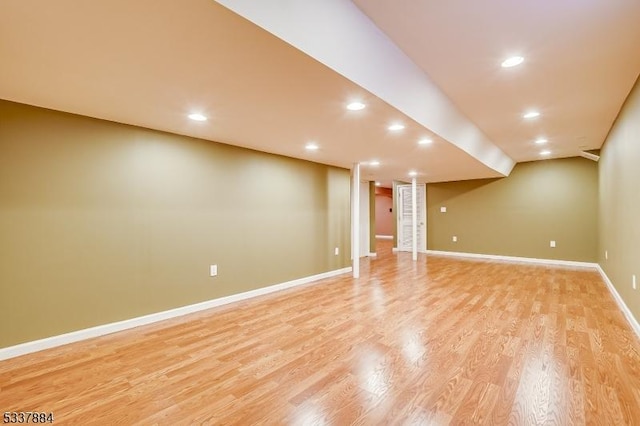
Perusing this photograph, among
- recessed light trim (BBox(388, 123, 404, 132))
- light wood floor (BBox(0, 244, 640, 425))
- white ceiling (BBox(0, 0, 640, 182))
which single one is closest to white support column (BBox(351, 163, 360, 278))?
light wood floor (BBox(0, 244, 640, 425))

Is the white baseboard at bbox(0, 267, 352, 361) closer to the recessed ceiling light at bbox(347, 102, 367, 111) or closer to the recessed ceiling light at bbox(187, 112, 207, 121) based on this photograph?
the recessed ceiling light at bbox(187, 112, 207, 121)

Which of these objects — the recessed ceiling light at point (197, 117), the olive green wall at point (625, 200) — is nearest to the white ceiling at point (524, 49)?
the olive green wall at point (625, 200)

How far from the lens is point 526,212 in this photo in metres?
6.97

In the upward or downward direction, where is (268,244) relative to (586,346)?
upward

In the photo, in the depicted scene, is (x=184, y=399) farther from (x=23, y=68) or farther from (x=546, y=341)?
(x=546, y=341)

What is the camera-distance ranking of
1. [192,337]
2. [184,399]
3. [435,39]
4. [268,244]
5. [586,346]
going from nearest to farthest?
[184,399], [435,39], [586,346], [192,337], [268,244]

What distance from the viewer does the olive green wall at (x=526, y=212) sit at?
631 centimetres

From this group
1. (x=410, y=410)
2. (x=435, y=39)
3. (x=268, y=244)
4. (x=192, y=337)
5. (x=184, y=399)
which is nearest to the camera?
(x=410, y=410)

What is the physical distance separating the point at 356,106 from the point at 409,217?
6906mm

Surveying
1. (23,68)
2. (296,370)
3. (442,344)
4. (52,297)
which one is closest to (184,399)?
(296,370)

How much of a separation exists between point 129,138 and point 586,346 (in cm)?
474

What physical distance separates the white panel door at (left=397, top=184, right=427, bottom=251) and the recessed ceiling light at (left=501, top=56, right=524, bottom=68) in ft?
21.1

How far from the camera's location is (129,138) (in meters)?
3.13

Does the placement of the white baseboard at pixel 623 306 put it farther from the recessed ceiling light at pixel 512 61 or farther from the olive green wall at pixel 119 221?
the olive green wall at pixel 119 221
